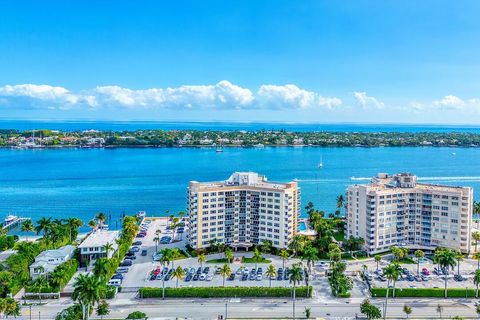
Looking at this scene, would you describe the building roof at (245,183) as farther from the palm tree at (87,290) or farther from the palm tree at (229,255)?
the palm tree at (87,290)

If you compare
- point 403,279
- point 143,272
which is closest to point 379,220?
point 403,279

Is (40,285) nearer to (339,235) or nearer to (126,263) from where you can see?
(126,263)

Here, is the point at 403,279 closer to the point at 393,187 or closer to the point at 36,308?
the point at 393,187

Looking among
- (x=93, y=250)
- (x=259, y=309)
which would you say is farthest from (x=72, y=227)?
(x=259, y=309)

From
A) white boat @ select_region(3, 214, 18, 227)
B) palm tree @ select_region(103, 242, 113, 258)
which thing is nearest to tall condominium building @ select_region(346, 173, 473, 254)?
palm tree @ select_region(103, 242, 113, 258)

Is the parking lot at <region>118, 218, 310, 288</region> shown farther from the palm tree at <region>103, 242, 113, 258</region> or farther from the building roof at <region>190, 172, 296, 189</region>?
the building roof at <region>190, 172, 296, 189</region>

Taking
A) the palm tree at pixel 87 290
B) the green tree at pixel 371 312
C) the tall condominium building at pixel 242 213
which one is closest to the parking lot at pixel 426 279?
Result: the green tree at pixel 371 312
